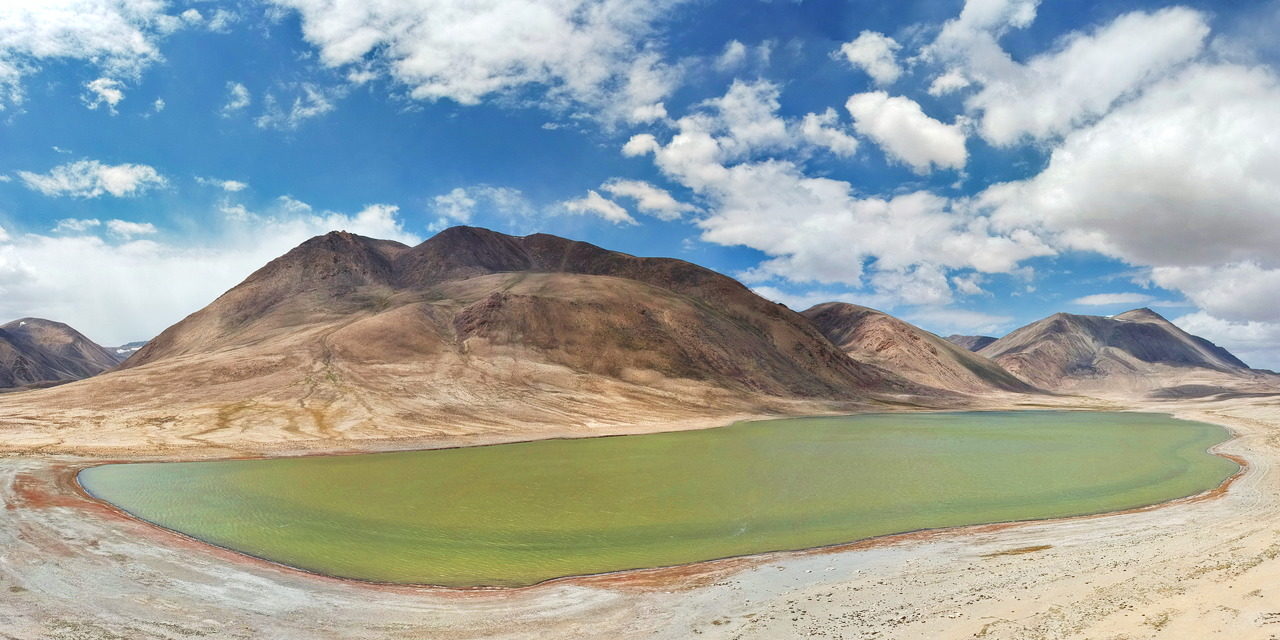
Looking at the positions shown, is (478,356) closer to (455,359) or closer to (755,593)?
(455,359)

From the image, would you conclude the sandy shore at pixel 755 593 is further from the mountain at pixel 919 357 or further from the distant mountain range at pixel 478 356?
the mountain at pixel 919 357

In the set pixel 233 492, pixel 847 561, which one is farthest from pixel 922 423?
pixel 233 492

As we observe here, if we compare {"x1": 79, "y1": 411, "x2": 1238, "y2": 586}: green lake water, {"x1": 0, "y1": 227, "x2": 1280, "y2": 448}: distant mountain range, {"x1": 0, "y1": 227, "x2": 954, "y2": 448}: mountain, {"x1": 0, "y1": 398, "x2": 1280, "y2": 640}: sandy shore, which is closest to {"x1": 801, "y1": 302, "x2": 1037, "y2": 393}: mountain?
{"x1": 0, "y1": 227, "x2": 1280, "y2": 448}: distant mountain range

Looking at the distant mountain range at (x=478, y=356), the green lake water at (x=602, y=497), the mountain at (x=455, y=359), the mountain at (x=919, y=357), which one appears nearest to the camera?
the green lake water at (x=602, y=497)

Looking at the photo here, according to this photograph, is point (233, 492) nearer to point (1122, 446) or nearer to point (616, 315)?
point (1122, 446)

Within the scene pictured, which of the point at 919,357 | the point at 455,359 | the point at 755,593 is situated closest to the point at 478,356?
the point at 455,359

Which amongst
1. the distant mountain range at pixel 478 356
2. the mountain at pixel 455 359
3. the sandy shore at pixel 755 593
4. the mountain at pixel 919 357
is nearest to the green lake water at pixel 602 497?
the sandy shore at pixel 755 593
